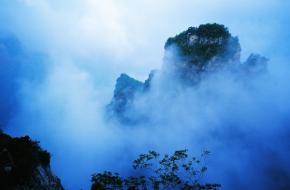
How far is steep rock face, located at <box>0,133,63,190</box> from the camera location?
1284 inches

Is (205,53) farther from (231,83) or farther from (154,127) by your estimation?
(154,127)

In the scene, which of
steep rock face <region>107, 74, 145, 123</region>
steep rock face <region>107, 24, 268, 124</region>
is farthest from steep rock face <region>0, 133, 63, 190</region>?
steep rock face <region>107, 74, 145, 123</region>

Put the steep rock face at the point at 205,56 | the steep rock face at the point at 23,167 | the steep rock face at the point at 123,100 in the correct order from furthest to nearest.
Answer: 1. the steep rock face at the point at 123,100
2. the steep rock face at the point at 205,56
3. the steep rock face at the point at 23,167

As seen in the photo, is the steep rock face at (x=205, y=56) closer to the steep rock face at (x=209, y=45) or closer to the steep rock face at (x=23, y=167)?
the steep rock face at (x=209, y=45)

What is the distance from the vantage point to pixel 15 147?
36375 millimetres

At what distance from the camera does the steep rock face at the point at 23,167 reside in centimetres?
3262

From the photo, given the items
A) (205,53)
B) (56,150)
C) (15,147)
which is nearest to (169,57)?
(205,53)

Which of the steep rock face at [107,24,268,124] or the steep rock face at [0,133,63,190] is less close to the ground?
the steep rock face at [107,24,268,124]

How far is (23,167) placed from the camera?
3441cm

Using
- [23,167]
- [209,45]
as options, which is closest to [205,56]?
[209,45]

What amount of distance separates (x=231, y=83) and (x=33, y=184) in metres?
122

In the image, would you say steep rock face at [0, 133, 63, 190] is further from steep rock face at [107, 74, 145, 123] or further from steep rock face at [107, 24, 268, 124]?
steep rock face at [107, 74, 145, 123]

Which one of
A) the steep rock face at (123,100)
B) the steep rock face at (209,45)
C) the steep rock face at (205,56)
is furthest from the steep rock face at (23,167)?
the steep rock face at (123,100)

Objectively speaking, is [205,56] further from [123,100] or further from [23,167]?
[23,167]
